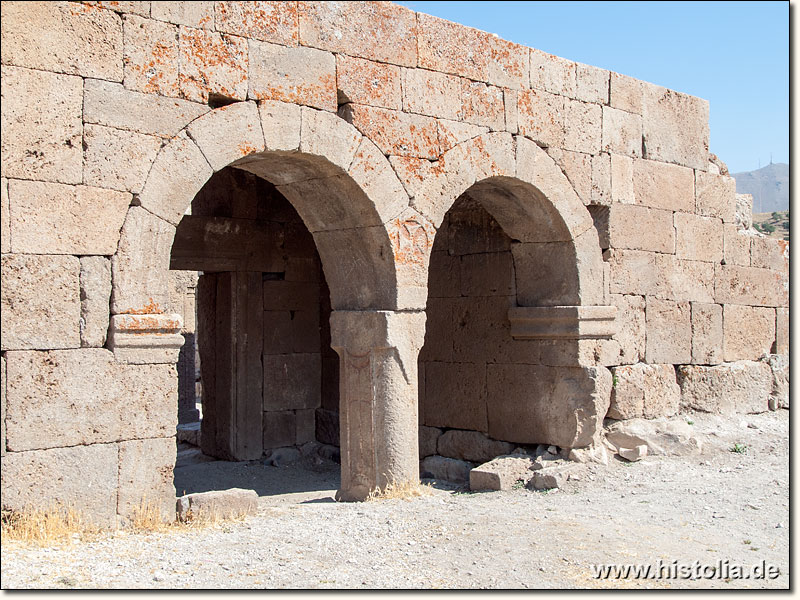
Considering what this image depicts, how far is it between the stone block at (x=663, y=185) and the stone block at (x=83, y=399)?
4.84 m

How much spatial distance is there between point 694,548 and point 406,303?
2538 mm

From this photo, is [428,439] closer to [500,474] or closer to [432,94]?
[500,474]

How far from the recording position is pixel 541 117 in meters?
7.26

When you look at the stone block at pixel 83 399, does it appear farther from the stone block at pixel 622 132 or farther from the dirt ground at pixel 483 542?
the stone block at pixel 622 132

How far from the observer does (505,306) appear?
7977 millimetres

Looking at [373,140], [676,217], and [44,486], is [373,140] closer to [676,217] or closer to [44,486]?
[44,486]

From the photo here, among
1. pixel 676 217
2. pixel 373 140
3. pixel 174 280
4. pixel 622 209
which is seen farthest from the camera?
pixel 174 280

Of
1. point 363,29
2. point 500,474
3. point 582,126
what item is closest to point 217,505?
point 500,474

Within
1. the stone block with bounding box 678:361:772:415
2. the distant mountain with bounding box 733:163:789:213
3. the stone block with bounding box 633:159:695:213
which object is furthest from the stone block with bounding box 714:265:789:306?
the distant mountain with bounding box 733:163:789:213

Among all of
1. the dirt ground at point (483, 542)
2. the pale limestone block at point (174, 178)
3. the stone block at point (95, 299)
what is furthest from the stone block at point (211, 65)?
the dirt ground at point (483, 542)

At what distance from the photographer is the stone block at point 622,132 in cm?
783

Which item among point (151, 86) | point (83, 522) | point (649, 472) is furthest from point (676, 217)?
point (83, 522)

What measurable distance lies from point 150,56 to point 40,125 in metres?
0.82

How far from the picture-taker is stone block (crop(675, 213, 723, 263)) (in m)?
8.42
